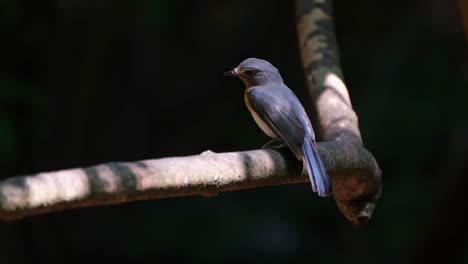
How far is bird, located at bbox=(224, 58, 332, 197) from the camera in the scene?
3068mm

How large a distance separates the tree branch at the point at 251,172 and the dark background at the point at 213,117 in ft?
5.93

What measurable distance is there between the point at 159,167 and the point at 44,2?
411 centimetres

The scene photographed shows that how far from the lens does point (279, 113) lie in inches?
141

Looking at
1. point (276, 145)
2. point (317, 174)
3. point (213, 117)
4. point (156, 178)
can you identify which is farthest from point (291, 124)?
point (213, 117)

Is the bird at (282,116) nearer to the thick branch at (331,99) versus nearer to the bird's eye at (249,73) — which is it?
the bird's eye at (249,73)

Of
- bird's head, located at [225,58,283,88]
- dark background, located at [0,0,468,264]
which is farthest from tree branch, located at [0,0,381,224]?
dark background, located at [0,0,468,264]

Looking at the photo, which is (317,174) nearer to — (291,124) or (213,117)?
(291,124)

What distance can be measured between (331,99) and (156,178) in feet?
5.62

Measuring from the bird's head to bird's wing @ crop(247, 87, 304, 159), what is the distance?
14 cm

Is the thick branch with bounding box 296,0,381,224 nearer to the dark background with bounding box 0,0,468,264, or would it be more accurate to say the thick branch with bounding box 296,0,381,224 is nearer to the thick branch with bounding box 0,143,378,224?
the thick branch with bounding box 0,143,378,224

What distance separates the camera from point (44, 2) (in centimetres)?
618

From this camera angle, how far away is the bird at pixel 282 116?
3.07m

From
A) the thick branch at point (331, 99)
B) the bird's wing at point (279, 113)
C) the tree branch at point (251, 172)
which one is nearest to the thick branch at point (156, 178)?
the tree branch at point (251, 172)

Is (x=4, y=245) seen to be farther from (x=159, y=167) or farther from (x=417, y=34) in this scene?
(x=417, y=34)
